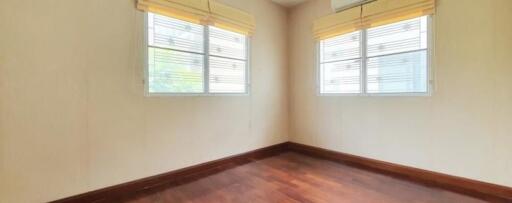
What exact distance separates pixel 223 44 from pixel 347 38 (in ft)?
6.30

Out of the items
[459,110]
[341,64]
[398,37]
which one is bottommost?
[459,110]

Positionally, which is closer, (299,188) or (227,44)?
(299,188)

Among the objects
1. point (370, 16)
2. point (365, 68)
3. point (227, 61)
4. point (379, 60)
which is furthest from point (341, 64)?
point (227, 61)

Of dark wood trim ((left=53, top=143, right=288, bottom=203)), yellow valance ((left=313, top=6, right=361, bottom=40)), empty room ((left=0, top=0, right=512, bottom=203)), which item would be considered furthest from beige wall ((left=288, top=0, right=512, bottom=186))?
dark wood trim ((left=53, top=143, right=288, bottom=203))

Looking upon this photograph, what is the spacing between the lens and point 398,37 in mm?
2863

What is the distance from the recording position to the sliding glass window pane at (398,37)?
268 centimetres

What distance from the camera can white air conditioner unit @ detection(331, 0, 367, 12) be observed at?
3133 mm

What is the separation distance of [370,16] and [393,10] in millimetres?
283

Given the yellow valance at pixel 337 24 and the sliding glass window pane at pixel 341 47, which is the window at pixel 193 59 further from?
the sliding glass window pane at pixel 341 47

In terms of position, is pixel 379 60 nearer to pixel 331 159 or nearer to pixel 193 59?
pixel 331 159

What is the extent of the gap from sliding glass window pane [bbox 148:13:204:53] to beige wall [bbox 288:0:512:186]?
2451 millimetres

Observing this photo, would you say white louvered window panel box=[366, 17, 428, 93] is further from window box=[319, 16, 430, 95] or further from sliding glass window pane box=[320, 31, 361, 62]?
sliding glass window pane box=[320, 31, 361, 62]

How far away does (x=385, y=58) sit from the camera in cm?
299

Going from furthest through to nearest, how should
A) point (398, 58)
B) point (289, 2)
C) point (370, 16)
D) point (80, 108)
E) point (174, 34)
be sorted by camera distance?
1. point (289, 2)
2. point (370, 16)
3. point (398, 58)
4. point (174, 34)
5. point (80, 108)
